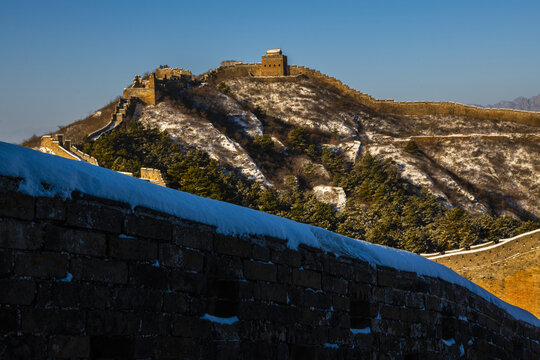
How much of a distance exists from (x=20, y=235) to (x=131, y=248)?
2.83 ft

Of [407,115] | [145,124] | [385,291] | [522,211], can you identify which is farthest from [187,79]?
[385,291]

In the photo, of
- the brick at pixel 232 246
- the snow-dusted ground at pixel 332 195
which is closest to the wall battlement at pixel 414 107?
the snow-dusted ground at pixel 332 195

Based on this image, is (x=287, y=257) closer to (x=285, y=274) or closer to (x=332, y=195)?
(x=285, y=274)

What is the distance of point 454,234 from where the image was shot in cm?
4838

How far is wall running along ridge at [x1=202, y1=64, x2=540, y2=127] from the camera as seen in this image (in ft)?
271

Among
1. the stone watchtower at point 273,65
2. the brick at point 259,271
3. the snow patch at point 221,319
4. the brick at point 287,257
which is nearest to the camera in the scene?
the snow patch at point 221,319

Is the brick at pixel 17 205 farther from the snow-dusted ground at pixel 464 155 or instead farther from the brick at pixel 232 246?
the snow-dusted ground at pixel 464 155

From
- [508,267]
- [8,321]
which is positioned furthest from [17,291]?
[508,267]

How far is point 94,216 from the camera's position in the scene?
4.64m

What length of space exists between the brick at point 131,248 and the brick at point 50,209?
41 cm

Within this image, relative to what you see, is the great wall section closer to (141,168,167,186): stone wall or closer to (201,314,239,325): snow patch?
(201,314,239,325): snow patch

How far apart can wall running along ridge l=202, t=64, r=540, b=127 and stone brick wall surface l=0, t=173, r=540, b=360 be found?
76039mm

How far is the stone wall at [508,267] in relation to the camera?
120 feet

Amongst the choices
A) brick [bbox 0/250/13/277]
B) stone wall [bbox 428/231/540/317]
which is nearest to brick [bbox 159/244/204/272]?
brick [bbox 0/250/13/277]
